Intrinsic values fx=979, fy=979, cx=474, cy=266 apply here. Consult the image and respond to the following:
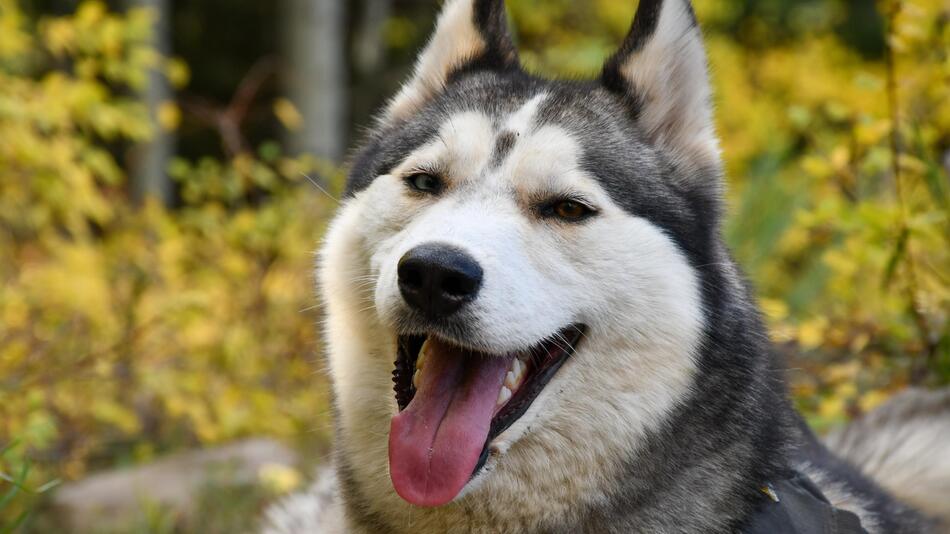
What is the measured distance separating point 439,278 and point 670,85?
41.1 inches

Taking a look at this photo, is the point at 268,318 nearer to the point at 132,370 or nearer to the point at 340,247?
the point at 132,370

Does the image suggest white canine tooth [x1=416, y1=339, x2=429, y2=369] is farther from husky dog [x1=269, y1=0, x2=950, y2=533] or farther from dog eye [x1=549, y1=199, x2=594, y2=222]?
dog eye [x1=549, y1=199, x2=594, y2=222]

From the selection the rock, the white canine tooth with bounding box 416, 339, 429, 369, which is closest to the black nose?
the white canine tooth with bounding box 416, 339, 429, 369

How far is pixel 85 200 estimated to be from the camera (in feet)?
17.4

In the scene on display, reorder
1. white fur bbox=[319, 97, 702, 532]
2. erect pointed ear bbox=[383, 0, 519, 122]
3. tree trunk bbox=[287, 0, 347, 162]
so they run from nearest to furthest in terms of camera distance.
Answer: white fur bbox=[319, 97, 702, 532] < erect pointed ear bbox=[383, 0, 519, 122] < tree trunk bbox=[287, 0, 347, 162]

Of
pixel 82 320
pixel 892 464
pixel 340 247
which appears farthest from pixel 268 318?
pixel 892 464

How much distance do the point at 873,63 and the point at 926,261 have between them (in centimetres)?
1151

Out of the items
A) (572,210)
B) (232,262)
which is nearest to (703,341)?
(572,210)

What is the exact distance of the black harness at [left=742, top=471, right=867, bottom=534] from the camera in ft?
8.66

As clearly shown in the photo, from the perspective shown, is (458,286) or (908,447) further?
(908,447)

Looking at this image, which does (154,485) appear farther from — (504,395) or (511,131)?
(511,131)

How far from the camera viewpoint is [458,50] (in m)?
3.32

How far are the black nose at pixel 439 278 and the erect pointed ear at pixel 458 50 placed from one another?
1.02 metres

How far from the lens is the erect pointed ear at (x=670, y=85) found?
289 cm
